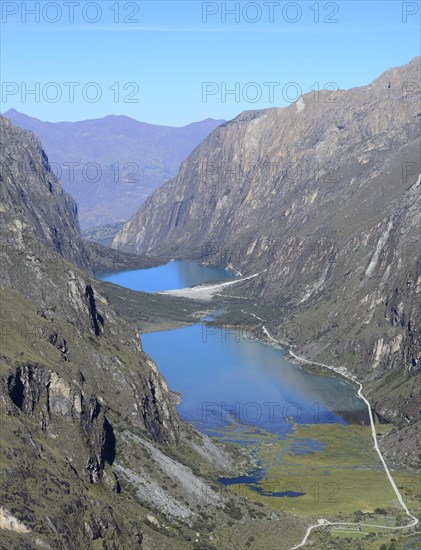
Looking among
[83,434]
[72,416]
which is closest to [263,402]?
[72,416]

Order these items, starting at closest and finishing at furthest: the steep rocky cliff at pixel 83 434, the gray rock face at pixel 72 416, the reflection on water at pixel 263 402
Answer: the gray rock face at pixel 72 416
the steep rocky cliff at pixel 83 434
the reflection on water at pixel 263 402

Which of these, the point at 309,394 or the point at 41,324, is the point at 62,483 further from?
the point at 309,394

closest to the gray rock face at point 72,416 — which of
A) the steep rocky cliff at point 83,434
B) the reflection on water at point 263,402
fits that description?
the steep rocky cliff at point 83,434

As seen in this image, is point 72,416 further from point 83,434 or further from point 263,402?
point 263,402

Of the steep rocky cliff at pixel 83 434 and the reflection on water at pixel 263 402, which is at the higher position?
the steep rocky cliff at pixel 83 434

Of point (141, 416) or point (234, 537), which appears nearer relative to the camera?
point (234, 537)

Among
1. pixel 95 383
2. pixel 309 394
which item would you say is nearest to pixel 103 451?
pixel 95 383

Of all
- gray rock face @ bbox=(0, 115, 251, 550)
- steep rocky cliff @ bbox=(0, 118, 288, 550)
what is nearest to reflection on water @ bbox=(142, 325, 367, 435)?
gray rock face @ bbox=(0, 115, 251, 550)

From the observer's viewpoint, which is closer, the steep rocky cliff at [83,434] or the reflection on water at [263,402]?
the steep rocky cliff at [83,434]

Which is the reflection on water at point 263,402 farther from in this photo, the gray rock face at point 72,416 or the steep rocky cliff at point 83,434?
the steep rocky cliff at point 83,434
